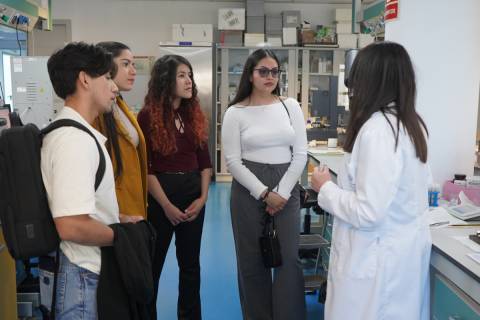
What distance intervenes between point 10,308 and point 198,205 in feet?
3.59

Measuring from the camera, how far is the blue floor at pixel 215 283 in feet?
9.46

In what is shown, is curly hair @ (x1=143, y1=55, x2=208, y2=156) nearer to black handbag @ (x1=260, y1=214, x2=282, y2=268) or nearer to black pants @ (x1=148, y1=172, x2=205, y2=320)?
black pants @ (x1=148, y1=172, x2=205, y2=320)

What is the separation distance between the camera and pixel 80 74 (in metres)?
1.40

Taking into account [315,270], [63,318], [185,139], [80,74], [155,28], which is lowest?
[315,270]

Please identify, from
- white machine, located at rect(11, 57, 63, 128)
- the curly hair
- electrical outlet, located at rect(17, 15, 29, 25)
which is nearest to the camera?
A: the curly hair

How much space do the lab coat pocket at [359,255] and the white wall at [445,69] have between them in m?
1.34

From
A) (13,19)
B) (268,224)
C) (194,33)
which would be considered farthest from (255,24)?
(268,224)

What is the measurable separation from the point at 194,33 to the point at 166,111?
5068mm

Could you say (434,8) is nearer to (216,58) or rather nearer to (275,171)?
(275,171)

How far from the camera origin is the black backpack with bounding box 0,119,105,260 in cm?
132

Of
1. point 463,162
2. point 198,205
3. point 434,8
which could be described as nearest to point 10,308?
point 198,205

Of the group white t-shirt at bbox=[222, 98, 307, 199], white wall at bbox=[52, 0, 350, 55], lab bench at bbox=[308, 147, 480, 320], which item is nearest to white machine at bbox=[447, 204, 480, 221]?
lab bench at bbox=[308, 147, 480, 320]

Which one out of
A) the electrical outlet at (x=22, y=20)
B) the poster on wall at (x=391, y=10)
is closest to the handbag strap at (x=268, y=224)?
the poster on wall at (x=391, y=10)

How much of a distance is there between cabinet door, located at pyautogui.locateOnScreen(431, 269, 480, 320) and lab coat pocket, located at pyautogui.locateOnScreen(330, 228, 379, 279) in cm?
32
